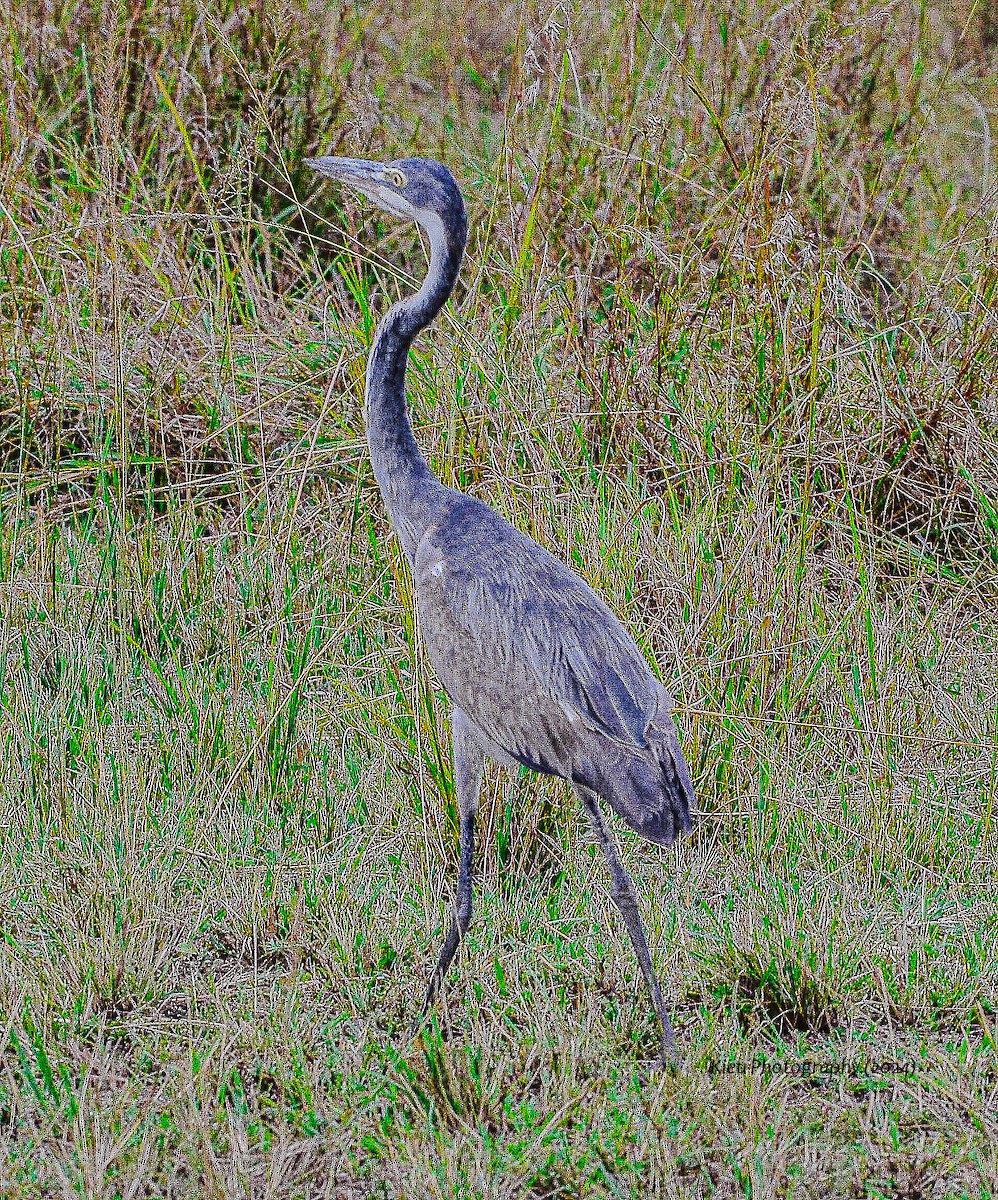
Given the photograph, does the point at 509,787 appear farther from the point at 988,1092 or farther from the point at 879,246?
the point at 879,246

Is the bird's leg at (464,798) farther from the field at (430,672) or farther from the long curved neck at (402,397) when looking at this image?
the long curved neck at (402,397)

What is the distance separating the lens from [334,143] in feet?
19.1

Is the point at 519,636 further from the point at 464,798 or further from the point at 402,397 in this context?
the point at 402,397

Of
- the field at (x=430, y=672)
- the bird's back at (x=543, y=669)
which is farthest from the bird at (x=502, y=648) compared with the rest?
the field at (x=430, y=672)

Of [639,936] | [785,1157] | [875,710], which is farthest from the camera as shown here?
[875,710]

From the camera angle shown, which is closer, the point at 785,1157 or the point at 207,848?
the point at 785,1157

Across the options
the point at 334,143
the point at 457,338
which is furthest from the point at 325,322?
the point at 334,143

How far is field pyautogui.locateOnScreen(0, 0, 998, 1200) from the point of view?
8.82 ft

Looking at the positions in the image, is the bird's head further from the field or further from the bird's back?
the field

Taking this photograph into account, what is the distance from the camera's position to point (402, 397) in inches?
123

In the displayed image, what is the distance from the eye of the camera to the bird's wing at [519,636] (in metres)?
2.82

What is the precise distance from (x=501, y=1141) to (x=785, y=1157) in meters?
0.50

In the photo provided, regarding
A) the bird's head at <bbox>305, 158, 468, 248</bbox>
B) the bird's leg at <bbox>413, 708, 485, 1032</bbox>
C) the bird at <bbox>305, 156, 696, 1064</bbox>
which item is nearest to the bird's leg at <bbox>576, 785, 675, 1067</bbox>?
the bird at <bbox>305, 156, 696, 1064</bbox>

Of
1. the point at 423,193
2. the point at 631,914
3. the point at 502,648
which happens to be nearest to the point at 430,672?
the point at 502,648
